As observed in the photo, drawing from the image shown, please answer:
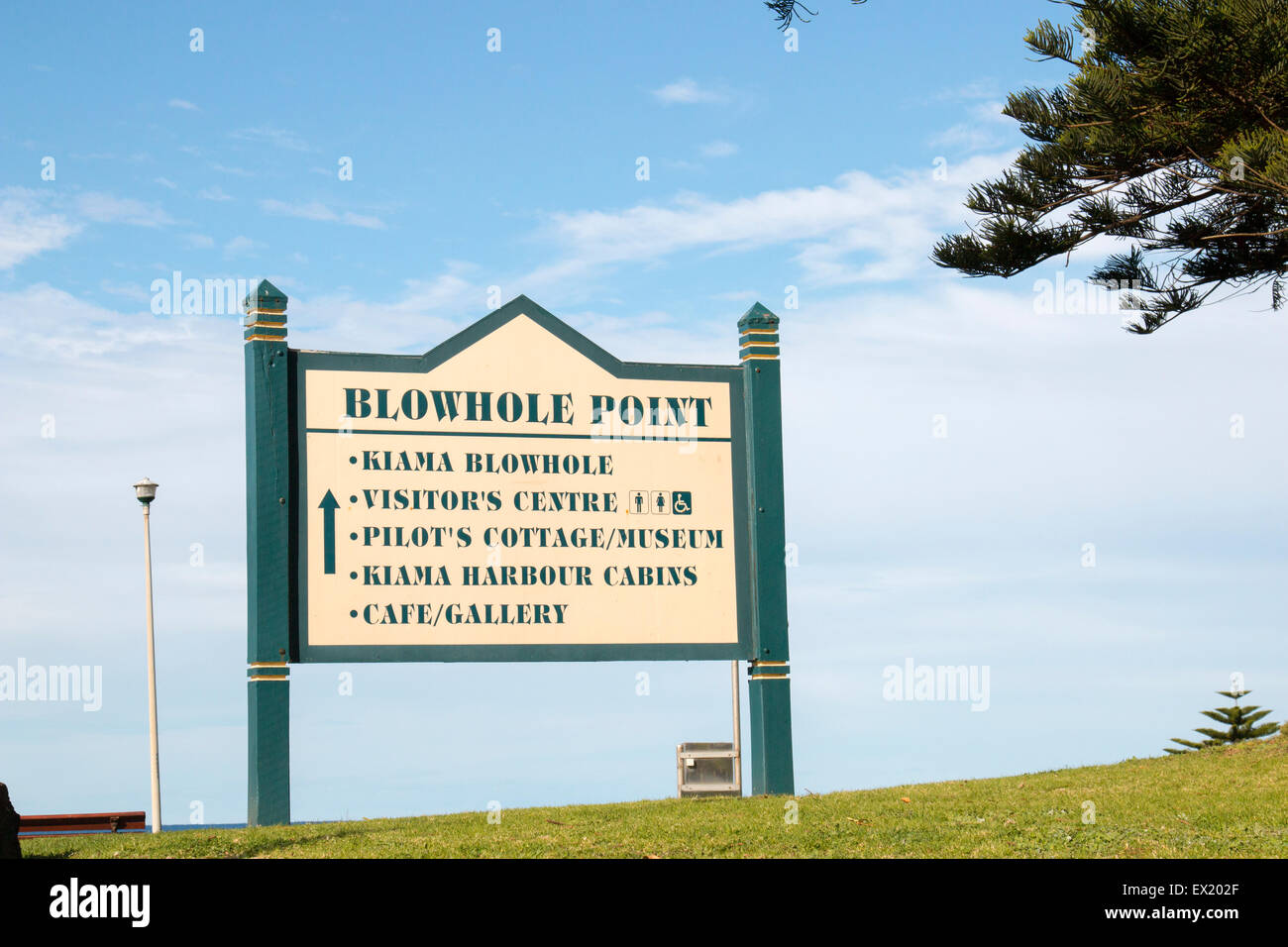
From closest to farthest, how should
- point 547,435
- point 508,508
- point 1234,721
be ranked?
point 508,508
point 547,435
point 1234,721

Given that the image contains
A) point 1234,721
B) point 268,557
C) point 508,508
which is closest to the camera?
point 268,557

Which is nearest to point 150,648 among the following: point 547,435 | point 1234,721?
point 547,435

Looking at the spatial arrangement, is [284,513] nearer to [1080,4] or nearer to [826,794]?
[826,794]

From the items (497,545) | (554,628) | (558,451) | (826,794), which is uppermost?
(558,451)

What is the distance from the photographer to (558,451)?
53.1 feet

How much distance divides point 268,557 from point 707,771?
220 inches

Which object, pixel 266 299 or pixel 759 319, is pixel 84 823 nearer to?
pixel 266 299

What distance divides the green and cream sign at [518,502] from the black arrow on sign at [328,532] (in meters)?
0.02

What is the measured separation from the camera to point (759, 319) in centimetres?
1678

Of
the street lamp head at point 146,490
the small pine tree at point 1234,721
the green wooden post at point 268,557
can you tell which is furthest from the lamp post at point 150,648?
the small pine tree at point 1234,721

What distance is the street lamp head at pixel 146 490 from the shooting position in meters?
20.4
